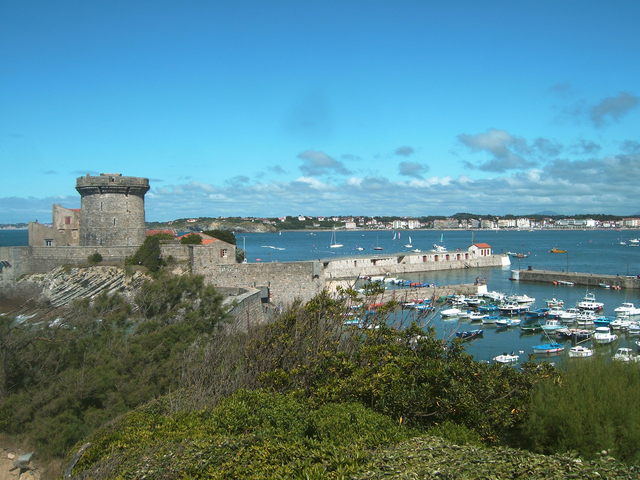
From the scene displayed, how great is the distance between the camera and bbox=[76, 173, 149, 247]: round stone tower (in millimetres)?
21931

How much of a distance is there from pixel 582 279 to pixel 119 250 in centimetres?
4103

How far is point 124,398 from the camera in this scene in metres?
10.5

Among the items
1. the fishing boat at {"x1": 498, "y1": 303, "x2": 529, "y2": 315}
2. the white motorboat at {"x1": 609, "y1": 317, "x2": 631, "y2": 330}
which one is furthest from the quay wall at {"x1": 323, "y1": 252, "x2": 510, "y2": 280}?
the white motorboat at {"x1": 609, "y1": 317, "x2": 631, "y2": 330}

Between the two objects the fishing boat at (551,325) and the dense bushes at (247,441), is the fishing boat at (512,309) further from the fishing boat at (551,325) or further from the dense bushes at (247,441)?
the dense bushes at (247,441)

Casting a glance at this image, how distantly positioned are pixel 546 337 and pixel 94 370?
25207 millimetres

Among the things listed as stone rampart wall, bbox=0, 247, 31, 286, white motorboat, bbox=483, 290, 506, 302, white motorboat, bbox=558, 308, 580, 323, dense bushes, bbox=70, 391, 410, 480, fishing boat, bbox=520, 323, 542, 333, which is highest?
stone rampart wall, bbox=0, 247, 31, 286

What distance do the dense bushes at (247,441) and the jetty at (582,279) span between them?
45804 millimetres

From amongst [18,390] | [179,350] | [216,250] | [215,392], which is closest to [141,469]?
[215,392]

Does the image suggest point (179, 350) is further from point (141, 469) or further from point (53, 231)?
point (53, 231)

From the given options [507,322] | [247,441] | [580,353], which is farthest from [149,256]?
[507,322]

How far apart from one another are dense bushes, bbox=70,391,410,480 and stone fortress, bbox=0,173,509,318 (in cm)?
1289

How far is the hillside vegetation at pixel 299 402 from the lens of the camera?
5.41 m

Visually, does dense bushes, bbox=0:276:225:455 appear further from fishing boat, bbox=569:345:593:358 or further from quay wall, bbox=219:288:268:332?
fishing boat, bbox=569:345:593:358

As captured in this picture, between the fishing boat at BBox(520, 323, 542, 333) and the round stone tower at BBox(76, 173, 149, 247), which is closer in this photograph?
the round stone tower at BBox(76, 173, 149, 247)
